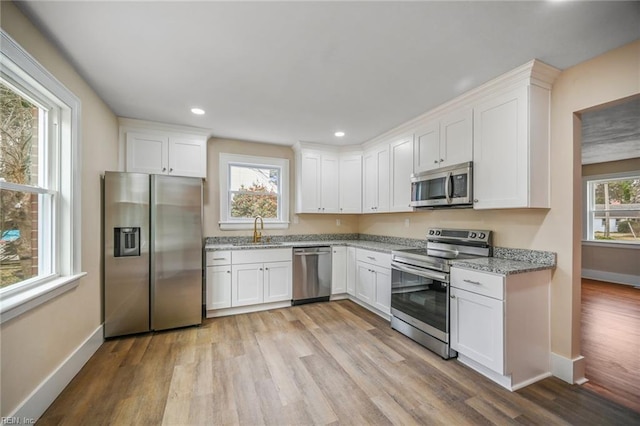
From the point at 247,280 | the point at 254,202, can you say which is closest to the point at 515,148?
the point at 247,280

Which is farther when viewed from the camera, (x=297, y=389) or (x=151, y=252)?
(x=151, y=252)

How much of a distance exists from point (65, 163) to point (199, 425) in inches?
87.4

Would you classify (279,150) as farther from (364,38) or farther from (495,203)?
(495,203)

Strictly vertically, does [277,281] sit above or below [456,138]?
below

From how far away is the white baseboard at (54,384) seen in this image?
1646 mm

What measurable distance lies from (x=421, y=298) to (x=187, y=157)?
3.37 m

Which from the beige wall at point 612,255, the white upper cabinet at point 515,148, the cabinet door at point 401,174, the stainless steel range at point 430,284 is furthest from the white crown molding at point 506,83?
the beige wall at point 612,255

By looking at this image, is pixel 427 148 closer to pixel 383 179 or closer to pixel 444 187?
pixel 444 187

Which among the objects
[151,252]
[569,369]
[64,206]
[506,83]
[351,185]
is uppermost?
[506,83]

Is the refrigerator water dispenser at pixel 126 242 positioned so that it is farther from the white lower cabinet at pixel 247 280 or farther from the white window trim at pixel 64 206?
the white lower cabinet at pixel 247 280

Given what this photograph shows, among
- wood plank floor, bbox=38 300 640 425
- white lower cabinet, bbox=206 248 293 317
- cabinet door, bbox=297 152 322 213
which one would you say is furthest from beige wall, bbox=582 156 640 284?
white lower cabinet, bbox=206 248 293 317

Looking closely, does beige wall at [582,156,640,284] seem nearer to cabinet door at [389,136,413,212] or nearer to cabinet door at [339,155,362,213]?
cabinet door at [389,136,413,212]

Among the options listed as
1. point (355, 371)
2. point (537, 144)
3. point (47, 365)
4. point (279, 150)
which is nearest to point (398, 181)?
point (537, 144)

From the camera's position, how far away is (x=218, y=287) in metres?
3.50
